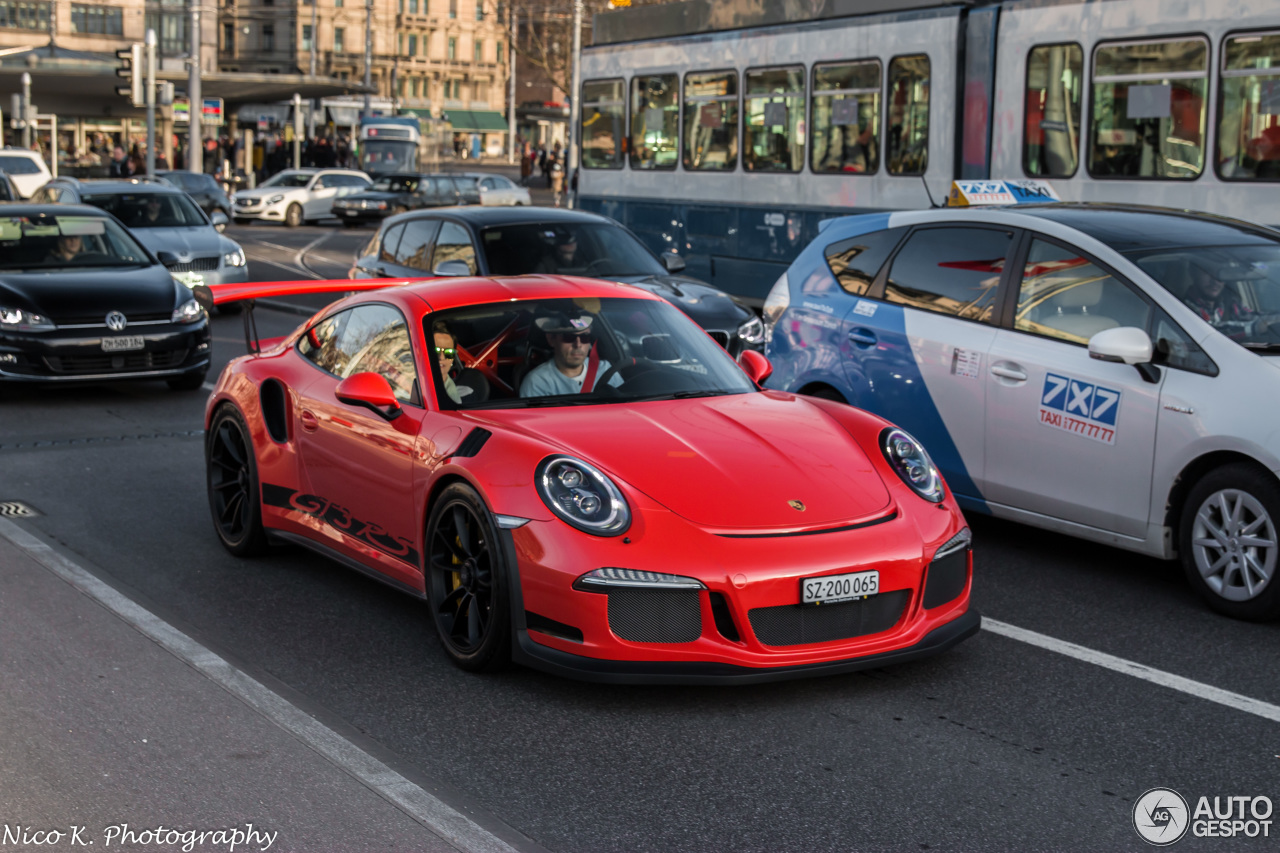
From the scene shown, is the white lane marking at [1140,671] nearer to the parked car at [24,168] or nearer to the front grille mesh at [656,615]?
the front grille mesh at [656,615]

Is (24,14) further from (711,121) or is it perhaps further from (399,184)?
(711,121)

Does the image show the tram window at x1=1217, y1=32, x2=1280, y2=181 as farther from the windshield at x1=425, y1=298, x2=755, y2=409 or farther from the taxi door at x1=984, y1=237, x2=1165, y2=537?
the windshield at x1=425, y1=298, x2=755, y2=409

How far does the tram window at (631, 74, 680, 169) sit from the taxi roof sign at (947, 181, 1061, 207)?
8758 mm

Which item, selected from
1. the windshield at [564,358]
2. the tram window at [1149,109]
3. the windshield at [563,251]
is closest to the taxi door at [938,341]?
the windshield at [564,358]

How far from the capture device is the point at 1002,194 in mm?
9062

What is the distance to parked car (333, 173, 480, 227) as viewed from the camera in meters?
39.9

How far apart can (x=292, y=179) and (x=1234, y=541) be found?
39079 millimetres

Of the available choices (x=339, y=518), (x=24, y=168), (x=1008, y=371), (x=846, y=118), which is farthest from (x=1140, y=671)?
(x=24, y=168)

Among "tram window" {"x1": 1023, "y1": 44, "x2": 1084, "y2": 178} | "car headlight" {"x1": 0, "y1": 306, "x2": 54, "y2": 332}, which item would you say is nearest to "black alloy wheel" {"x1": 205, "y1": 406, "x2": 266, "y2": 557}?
"car headlight" {"x1": 0, "y1": 306, "x2": 54, "y2": 332}

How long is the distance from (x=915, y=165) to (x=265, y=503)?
9197 millimetres

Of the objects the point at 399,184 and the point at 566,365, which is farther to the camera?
the point at 399,184

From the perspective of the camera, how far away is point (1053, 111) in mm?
12945

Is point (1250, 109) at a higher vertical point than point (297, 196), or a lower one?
higher

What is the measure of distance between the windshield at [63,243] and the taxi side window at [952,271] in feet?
25.1
